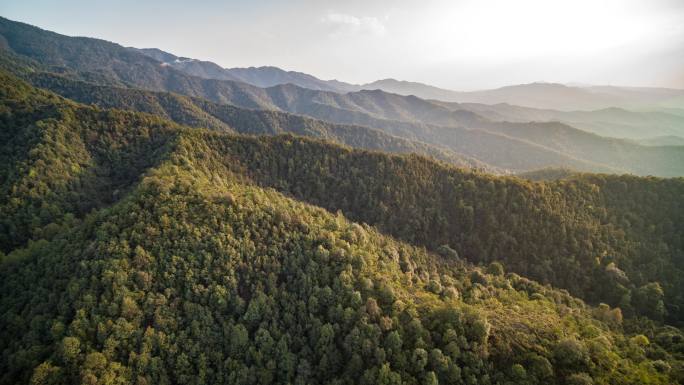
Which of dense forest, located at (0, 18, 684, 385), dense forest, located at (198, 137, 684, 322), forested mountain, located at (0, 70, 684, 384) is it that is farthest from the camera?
dense forest, located at (198, 137, 684, 322)

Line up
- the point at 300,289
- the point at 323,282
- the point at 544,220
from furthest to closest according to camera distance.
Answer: the point at 544,220
the point at 300,289
the point at 323,282

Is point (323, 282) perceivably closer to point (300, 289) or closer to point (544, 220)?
point (300, 289)

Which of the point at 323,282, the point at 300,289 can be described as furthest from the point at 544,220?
the point at 300,289

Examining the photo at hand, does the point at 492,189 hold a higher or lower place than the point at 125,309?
higher

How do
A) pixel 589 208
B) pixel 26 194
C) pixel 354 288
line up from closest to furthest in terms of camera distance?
pixel 354 288 < pixel 26 194 < pixel 589 208

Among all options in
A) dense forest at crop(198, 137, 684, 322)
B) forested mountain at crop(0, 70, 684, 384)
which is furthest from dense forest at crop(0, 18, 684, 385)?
dense forest at crop(198, 137, 684, 322)

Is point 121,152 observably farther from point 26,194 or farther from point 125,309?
point 125,309

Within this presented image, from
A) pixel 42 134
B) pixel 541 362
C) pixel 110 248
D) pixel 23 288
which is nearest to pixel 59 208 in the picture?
pixel 42 134

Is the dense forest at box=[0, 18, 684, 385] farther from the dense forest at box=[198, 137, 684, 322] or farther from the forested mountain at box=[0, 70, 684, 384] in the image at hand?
the dense forest at box=[198, 137, 684, 322]
